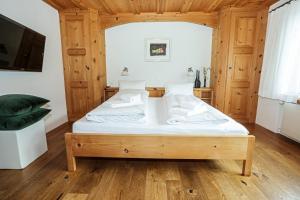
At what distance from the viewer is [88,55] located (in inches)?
135

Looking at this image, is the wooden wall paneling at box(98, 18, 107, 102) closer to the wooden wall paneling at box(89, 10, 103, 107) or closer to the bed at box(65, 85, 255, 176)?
the wooden wall paneling at box(89, 10, 103, 107)

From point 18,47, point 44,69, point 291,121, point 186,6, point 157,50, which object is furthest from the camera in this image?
point 157,50

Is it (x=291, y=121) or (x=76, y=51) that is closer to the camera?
(x=291, y=121)

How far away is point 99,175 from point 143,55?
8.97 feet

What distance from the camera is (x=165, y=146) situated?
1679 millimetres

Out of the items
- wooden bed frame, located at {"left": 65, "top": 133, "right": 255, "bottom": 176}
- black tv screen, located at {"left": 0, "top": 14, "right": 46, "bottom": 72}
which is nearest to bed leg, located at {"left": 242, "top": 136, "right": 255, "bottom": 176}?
wooden bed frame, located at {"left": 65, "top": 133, "right": 255, "bottom": 176}

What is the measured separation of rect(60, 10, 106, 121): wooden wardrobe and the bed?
1.92m

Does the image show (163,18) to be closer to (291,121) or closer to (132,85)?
(132,85)

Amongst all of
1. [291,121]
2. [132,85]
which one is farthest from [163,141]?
[291,121]

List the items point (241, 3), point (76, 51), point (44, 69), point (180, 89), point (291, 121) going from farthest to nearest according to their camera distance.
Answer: point (76, 51)
point (180, 89)
point (241, 3)
point (44, 69)
point (291, 121)

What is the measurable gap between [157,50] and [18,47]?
2491mm

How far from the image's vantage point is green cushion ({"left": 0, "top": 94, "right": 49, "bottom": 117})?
5.63ft

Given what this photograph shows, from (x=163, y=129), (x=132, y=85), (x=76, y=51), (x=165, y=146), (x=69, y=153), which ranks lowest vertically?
(x=69, y=153)

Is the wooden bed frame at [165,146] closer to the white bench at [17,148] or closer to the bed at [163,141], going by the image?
the bed at [163,141]
